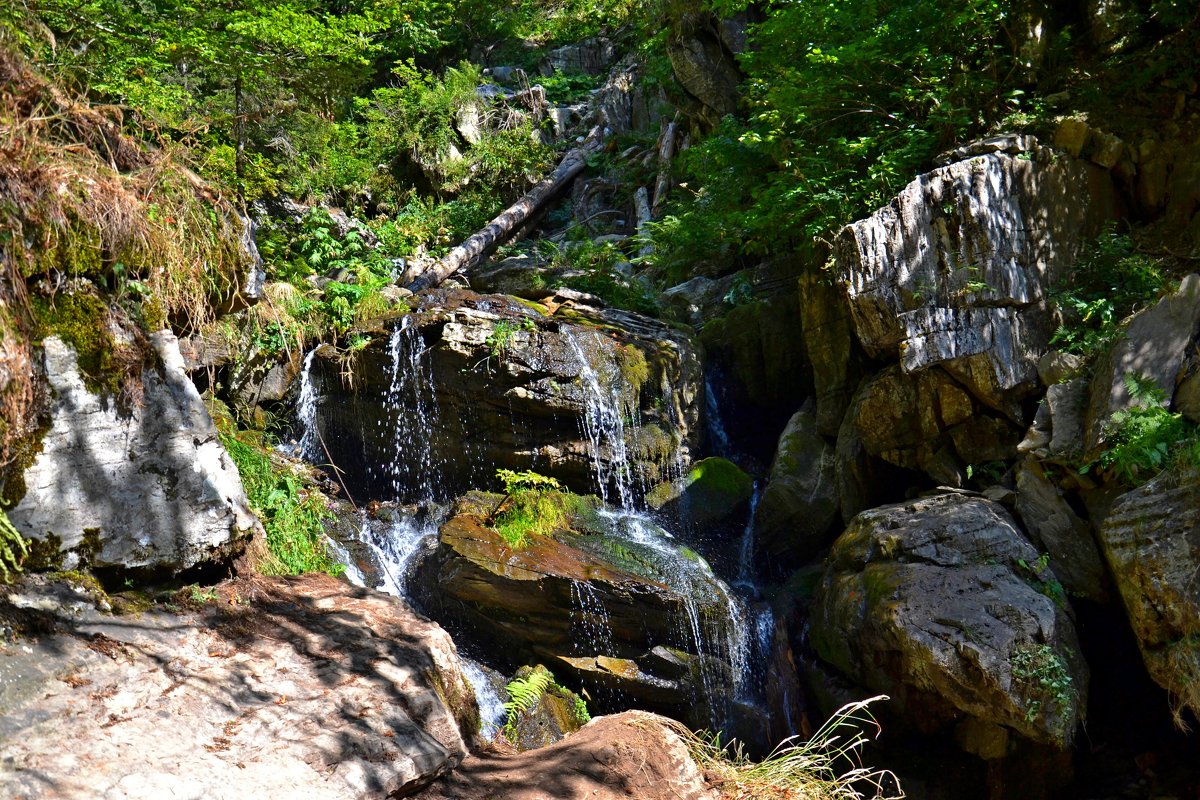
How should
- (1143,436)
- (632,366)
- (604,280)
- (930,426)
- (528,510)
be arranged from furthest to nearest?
(604,280) < (632,366) < (528,510) < (930,426) < (1143,436)

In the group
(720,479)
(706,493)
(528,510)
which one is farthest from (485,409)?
(720,479)

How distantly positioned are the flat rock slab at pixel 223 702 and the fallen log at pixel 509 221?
8319 millimetres

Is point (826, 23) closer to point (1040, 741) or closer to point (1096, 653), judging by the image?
point (1096, 653)

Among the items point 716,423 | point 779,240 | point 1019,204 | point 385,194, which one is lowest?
point 716,423

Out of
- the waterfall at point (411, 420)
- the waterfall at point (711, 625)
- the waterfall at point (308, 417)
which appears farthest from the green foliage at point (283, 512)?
the waterfall at point (711, 625)

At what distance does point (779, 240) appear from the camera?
9961mm

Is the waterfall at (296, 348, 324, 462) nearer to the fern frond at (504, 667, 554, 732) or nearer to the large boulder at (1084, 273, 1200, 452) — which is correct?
the fern frond at (504, 667, 554, 732)

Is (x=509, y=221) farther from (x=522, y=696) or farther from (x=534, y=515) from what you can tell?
(x=522, y=696)

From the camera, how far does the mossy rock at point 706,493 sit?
918 centimetres

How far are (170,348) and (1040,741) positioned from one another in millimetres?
6206

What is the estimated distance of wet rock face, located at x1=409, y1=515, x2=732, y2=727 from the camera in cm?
705

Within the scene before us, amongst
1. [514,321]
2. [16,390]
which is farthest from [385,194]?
[16,390]

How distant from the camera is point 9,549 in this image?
3246 mm

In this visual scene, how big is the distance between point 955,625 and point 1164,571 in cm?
139
